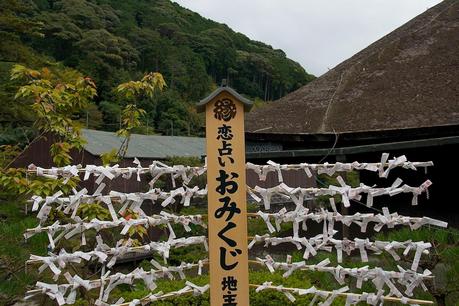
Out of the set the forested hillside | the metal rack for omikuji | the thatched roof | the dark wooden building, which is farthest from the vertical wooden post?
the forested hillside

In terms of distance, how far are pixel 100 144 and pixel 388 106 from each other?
17126 mm

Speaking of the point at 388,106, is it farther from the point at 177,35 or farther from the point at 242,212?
the point at 177,35

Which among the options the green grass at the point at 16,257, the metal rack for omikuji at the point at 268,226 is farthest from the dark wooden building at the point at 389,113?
the green grass at the point at 16,257

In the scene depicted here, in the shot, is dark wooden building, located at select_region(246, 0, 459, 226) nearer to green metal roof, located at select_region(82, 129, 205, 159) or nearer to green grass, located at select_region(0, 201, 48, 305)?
green grass, located at select_region(0, 201, 48, 305)

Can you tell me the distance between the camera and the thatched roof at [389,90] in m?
4.91

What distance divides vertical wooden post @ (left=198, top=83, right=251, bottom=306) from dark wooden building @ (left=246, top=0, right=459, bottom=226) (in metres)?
1.80

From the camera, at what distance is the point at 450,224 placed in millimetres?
4879

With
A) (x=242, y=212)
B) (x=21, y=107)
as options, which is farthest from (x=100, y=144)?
(x=242, y=212)

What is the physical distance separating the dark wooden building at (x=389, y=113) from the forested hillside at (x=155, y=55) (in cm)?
2035

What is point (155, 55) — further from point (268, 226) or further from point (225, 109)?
point (268, 226)

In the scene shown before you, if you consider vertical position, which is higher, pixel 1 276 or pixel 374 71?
pixel 374 71

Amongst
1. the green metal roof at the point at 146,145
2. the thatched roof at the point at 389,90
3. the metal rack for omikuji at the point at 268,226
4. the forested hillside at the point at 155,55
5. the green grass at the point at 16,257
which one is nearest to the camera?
the metal rack for omikuji at the point at 268,226

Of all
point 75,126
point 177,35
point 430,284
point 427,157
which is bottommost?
point 430,284

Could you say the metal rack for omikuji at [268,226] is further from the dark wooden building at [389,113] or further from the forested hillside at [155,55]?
the forested hillside at [155,55]
